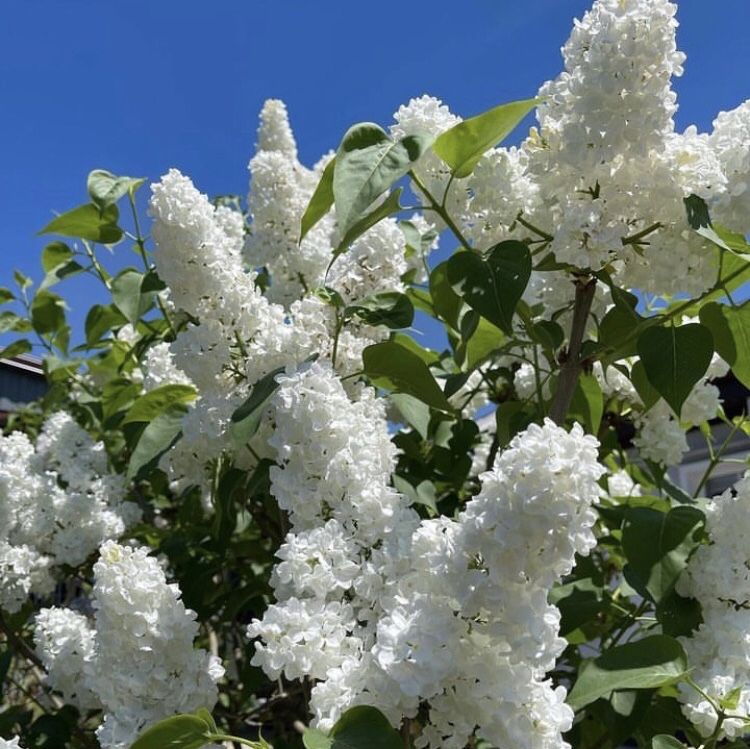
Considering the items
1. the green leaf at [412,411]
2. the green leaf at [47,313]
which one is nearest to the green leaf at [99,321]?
the green leaf at [47,313]

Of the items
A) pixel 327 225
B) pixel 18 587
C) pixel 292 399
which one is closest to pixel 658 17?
pixel 292 399

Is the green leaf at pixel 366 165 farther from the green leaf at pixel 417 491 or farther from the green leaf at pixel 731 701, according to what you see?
the green leaf at pixel 731 701

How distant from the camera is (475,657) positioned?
0.87 meters

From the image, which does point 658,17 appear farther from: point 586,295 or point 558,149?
point 586,295

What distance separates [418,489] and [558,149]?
56 centimetres

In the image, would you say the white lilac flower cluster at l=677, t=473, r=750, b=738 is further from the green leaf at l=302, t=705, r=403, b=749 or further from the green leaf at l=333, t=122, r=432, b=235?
the green leaf at l=333, t=122, r=432, b=235

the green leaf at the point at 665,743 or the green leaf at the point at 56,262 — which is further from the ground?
the green leaf at the point at 56,262

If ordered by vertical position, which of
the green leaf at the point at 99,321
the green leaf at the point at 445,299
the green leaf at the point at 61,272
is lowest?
the green leaf at the point at 445,299

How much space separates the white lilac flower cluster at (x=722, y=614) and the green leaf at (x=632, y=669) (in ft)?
0.22

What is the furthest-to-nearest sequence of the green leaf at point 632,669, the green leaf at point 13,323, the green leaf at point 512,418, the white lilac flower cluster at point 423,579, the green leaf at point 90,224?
1. the green leaf at point 13,323
2. the green leaf at point 90,224
3. the green leaf at point 512,418
4. the green leaf at point 632,669
5. the white lilac flower cluster at point 423,579

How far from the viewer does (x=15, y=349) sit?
8.20 feet

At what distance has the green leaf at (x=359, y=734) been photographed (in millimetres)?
823

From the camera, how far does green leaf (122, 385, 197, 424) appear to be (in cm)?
160

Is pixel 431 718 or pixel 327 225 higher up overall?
pixel 327 225
